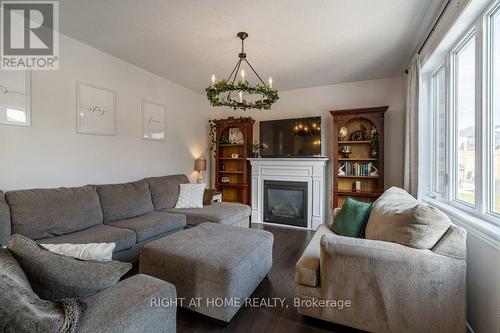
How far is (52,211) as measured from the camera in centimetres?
222

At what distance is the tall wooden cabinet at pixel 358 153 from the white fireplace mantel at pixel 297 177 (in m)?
0.26

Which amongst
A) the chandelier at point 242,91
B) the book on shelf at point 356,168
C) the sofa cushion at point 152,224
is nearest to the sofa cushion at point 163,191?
the sofa cushion at point 152,224

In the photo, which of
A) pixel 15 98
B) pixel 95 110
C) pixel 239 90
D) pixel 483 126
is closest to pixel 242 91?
pixel 239 90

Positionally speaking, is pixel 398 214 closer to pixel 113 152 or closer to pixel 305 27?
pixel 305 27

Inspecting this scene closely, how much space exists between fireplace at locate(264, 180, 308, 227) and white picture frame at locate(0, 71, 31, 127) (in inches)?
139

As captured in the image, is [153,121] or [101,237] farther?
[153,121]

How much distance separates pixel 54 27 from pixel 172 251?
2.76 meters

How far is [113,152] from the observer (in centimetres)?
329

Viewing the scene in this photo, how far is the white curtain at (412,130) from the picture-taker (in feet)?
9.29

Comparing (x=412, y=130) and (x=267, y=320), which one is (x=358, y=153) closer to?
(x=412, y=130)

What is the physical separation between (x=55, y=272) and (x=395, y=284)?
5.98 ft

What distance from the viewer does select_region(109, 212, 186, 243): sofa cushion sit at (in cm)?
256

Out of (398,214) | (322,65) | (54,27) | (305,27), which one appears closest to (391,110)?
(322,65)

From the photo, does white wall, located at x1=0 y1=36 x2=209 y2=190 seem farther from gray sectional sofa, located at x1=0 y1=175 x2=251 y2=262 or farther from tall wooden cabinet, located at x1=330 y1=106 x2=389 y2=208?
tall wooden cabinet, located at x1=330 y1=106 x2=389 y2=208
